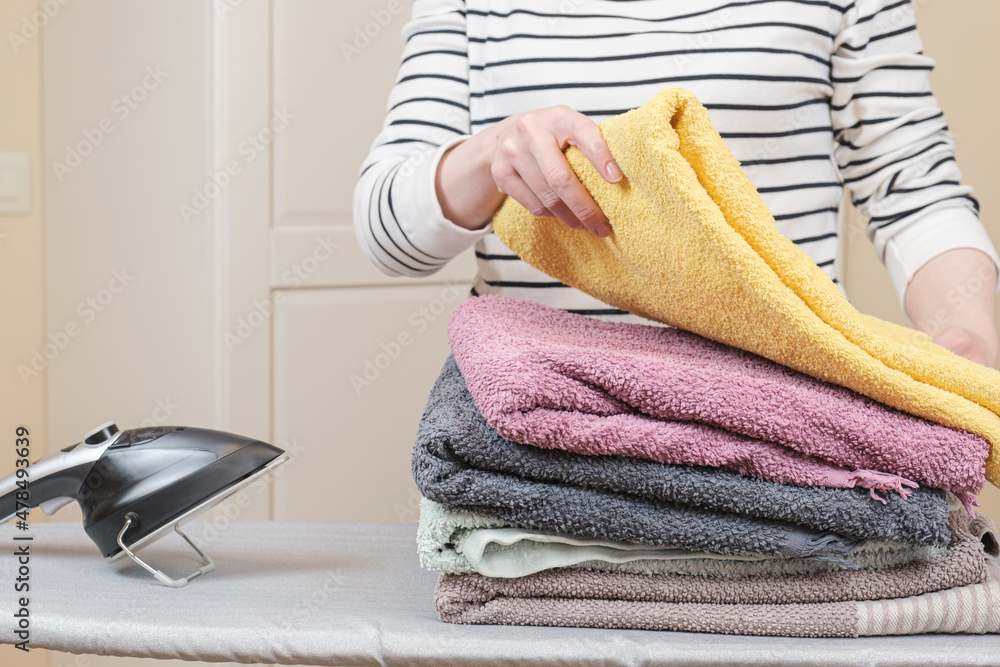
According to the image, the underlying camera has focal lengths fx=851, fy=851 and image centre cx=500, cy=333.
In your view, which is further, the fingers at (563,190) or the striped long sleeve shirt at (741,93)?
the striped long sleeve shirt at (741,93)

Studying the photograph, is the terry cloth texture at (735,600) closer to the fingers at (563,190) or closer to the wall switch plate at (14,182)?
the fingers at (563,190)

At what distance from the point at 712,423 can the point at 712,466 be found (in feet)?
0.07

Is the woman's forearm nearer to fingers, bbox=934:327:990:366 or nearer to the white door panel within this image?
fingers, bbox=934:327:990:366

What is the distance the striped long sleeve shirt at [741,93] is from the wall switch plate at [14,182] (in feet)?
2.84

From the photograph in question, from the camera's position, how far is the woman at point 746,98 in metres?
0.70

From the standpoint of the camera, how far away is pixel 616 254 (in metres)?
0.49

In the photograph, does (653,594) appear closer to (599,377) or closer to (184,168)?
(599,377)

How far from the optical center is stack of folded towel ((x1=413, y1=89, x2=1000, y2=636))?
1.31 ft

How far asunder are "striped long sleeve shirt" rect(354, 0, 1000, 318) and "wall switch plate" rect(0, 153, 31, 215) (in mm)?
865

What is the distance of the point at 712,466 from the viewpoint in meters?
0.41

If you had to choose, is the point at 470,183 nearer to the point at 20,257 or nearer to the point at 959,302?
the point at 959,302

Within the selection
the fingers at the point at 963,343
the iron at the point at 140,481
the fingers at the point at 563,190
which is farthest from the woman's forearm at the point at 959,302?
the iron at the point at 140,481

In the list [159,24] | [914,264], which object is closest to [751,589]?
[914,264]

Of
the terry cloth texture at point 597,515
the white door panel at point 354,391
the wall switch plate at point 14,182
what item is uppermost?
the wall switch plate at point 14,182
